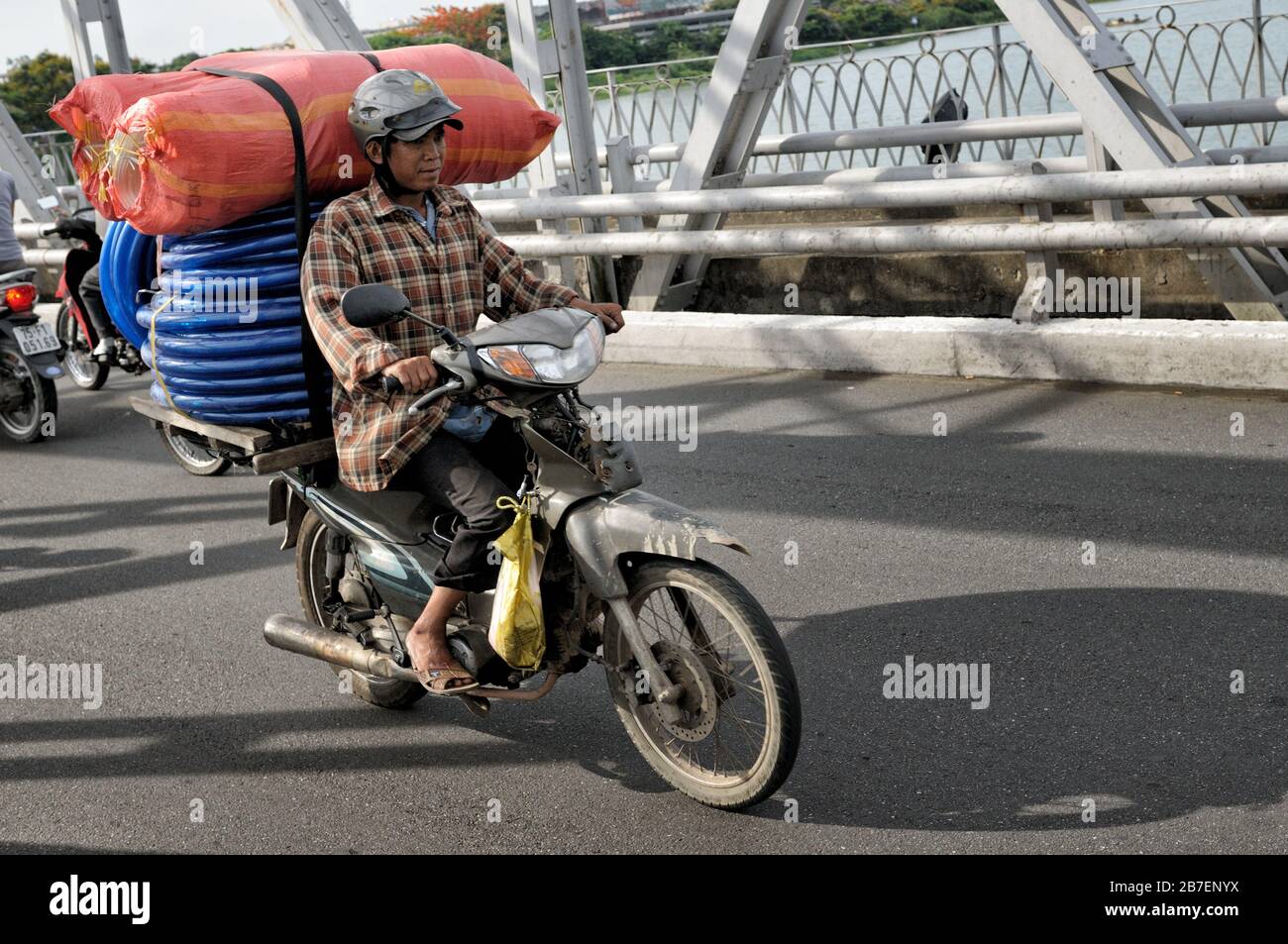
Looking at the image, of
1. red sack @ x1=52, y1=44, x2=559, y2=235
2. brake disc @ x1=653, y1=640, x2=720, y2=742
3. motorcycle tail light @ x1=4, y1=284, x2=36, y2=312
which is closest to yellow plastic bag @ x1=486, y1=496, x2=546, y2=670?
brake disc @ x1=653, y1=640, x2=720, y2=742

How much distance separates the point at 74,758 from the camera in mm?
5102

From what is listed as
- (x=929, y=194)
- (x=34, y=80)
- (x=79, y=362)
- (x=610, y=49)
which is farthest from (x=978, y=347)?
(x=34, y=80)

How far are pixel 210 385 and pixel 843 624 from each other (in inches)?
92.2

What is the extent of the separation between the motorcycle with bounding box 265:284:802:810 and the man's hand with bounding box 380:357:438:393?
0.04 m

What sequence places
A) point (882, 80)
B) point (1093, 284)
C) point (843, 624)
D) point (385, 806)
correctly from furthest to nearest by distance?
point (882, 80) → point (1093, 284) → point (843, 624) → point (385, 806)

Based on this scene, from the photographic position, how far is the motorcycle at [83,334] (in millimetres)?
10859

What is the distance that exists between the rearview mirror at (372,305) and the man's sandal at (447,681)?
3.65ft

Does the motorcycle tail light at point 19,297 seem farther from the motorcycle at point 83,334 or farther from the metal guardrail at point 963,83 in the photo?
the metal guardrail at point 963,83

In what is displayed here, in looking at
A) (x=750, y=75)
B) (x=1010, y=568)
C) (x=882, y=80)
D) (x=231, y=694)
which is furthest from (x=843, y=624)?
(x=882, y=80)

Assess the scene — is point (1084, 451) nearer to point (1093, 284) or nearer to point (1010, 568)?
point (1010, 568)

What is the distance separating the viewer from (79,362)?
456 inches

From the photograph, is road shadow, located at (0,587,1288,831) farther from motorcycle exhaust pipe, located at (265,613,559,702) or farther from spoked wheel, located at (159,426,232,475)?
spoked wheel, located at (159,426,232,475)

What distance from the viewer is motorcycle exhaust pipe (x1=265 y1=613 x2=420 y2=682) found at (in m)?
4.74

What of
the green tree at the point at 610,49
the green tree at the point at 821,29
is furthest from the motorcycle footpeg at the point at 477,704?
the green tree at the point at 821,29
